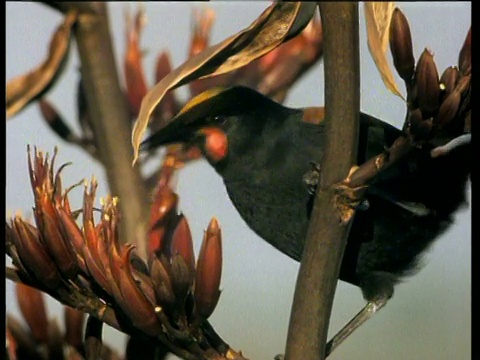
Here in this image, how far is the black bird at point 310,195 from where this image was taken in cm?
96

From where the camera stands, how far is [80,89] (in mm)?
813

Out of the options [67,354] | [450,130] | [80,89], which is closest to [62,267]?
[67,354]

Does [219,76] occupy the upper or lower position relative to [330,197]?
upper

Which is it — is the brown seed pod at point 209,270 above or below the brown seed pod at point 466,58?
below

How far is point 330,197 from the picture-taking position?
61 centimetres

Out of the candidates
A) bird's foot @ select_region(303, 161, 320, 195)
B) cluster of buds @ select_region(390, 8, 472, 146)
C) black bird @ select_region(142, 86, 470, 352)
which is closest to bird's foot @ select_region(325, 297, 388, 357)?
black bird @ select_region(142, 86, 470, 352)

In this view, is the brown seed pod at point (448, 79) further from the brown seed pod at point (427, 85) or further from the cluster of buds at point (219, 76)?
the cluster of buds at point (219, 76)

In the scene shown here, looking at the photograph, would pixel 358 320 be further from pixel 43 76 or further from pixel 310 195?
pixel 43 76

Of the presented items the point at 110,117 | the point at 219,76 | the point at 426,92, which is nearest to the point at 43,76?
the point at 110,117

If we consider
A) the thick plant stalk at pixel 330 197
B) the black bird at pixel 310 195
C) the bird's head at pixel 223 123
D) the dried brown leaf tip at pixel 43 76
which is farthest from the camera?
the black bird at pixel 310 195

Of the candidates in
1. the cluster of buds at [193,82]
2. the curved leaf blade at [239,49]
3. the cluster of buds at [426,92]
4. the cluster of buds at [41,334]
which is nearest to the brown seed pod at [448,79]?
the cluster of buds at [426,92]

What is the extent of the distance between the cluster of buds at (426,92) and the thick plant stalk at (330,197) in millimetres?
33

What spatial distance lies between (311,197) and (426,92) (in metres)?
0.36

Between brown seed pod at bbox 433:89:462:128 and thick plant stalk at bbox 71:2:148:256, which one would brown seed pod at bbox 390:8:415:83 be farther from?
thick plant stalk at bbox 71:2:148:256
